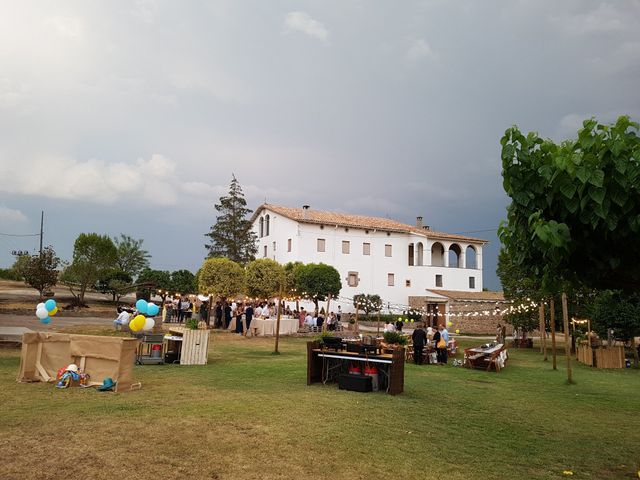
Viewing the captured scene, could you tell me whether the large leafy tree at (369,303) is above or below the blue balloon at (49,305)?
above

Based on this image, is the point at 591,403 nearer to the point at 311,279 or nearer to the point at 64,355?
the point at 64,355

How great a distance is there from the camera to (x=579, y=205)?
461 centimetres

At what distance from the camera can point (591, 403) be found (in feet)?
32.6

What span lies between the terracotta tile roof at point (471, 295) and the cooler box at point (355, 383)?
3483cm

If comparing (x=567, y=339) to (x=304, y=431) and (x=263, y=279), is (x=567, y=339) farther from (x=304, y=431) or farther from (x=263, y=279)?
(x=263, y=279)

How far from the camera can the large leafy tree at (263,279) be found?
96.9ft

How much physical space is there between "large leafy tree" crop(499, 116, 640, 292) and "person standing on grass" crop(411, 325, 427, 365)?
10.2 meters

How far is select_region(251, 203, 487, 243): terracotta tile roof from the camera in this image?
45.1 metres

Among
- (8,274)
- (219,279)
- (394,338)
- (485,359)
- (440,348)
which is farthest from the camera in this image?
(8,274)

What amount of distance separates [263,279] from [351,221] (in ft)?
62.5

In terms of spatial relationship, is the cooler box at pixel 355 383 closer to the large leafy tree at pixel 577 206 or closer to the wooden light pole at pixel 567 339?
the large leafy tree at pixel 577 206

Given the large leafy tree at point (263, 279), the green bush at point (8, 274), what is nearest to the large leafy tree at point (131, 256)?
the green bush at point (8, 274)

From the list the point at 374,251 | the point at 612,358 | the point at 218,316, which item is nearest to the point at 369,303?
the point at 374,251

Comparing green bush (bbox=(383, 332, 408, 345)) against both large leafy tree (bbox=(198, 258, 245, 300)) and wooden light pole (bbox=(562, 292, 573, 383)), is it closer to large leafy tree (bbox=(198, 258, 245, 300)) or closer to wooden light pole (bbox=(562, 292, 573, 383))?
wooden light pole (bbox=(562, 292, 573, 383))
